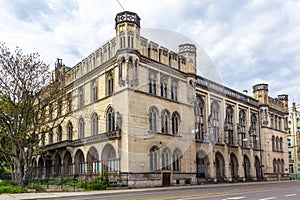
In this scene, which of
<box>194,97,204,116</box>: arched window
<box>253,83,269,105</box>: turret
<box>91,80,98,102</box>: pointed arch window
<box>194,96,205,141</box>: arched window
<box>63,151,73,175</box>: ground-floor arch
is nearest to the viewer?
<box>91,80,98,102</box>: pointed arch window

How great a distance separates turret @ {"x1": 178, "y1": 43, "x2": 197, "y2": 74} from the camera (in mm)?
44000

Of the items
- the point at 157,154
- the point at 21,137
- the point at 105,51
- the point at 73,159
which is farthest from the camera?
the point at 73,159

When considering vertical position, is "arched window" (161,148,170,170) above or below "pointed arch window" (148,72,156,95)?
below

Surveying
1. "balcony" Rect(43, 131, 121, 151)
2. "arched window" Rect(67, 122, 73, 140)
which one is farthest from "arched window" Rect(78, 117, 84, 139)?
"arched window" Rect(67, 122, 73, 140)

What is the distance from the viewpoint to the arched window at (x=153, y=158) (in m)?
37.5

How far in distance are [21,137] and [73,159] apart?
13.0 m

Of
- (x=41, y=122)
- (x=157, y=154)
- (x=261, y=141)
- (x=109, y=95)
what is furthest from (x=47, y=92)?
(x=261, y=141)

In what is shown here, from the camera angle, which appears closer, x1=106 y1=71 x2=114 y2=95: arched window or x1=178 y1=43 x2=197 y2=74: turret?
x1=106 y1=71 x2=114 y2=95: arched window

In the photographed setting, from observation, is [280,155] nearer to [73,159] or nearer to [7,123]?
[73,159]

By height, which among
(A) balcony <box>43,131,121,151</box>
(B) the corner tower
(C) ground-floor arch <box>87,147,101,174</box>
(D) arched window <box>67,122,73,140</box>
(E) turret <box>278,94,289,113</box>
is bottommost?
(C) ground-floor arch <box>87,147,101,174</box>

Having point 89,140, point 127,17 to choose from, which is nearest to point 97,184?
point 89,140

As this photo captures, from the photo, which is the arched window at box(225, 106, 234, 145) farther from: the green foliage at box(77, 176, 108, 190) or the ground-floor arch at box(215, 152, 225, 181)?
the green foliage at box(77, 176, 108, 190)

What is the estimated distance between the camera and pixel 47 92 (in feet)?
113

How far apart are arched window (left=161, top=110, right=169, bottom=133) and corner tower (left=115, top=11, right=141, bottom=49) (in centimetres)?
793
